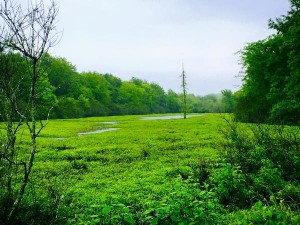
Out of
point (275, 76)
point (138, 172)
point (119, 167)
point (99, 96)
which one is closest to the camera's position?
point (138, 172)

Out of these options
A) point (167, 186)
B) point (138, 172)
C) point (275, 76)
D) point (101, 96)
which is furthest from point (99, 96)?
point (167, 186)

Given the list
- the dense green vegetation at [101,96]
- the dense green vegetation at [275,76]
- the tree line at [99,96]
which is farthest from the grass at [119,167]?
the dense green vegetation at [101,96]

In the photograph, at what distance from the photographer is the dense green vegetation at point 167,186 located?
673cm

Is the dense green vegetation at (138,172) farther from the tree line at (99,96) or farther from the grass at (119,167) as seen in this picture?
the tree line at (99,96)

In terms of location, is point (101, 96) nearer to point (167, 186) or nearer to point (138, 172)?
point (138, 172)

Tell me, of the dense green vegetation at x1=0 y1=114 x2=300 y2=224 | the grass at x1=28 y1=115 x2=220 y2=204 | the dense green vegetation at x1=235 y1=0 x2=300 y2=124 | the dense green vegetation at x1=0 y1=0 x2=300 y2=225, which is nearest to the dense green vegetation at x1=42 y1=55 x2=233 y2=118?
the dense green vegetation at x1=235 y1=0 x2=300 y2=124

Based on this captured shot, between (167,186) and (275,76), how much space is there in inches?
1276

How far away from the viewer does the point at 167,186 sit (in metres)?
12.0

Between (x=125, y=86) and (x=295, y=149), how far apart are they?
119 m

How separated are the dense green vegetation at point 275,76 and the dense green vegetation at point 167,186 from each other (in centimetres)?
1644

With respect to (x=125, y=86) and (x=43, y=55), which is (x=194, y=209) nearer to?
(x=43, y=55)

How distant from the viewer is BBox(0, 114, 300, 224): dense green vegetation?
22.1ft

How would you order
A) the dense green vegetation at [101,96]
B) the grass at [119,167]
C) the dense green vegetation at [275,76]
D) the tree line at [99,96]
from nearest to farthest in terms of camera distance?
the grass at [119,167] < the dense green vegetation at [275,76] < the tree line at [99,96] < the dense green vegetation at [101,96]

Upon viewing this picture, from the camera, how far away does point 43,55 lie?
24.9 ft
